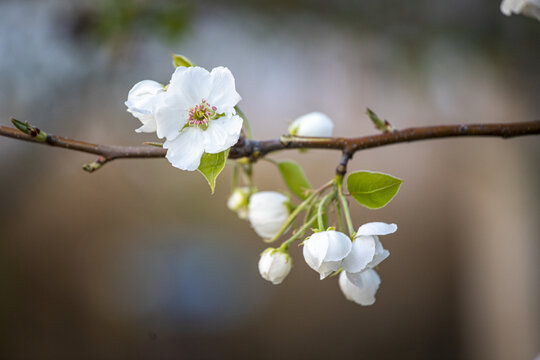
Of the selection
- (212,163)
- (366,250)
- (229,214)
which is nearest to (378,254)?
(366,250)

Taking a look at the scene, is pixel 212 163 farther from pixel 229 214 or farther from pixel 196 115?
pixel 229 214

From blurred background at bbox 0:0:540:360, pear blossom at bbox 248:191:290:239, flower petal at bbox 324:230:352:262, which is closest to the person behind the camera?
flower petal at bbox 324:230:352:262

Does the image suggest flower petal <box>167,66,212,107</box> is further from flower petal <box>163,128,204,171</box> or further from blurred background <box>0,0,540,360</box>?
blurred background <box>0,0,540,360</box>

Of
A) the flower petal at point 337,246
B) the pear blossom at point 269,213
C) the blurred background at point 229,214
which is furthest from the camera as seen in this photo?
the blurred background at point 229,214

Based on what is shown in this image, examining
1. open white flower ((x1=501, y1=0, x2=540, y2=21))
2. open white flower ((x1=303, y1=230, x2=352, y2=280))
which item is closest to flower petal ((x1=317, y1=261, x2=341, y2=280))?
open white flower ((x1=303, y1=230, x2=352, y2=280))

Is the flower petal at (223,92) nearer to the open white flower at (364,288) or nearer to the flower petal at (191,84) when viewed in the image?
the flower petal at (191,84)

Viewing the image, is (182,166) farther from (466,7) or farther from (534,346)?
(534,346)

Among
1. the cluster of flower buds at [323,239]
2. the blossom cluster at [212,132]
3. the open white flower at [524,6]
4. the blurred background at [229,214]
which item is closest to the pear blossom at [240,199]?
the cluster of flower buds at [323,239]
